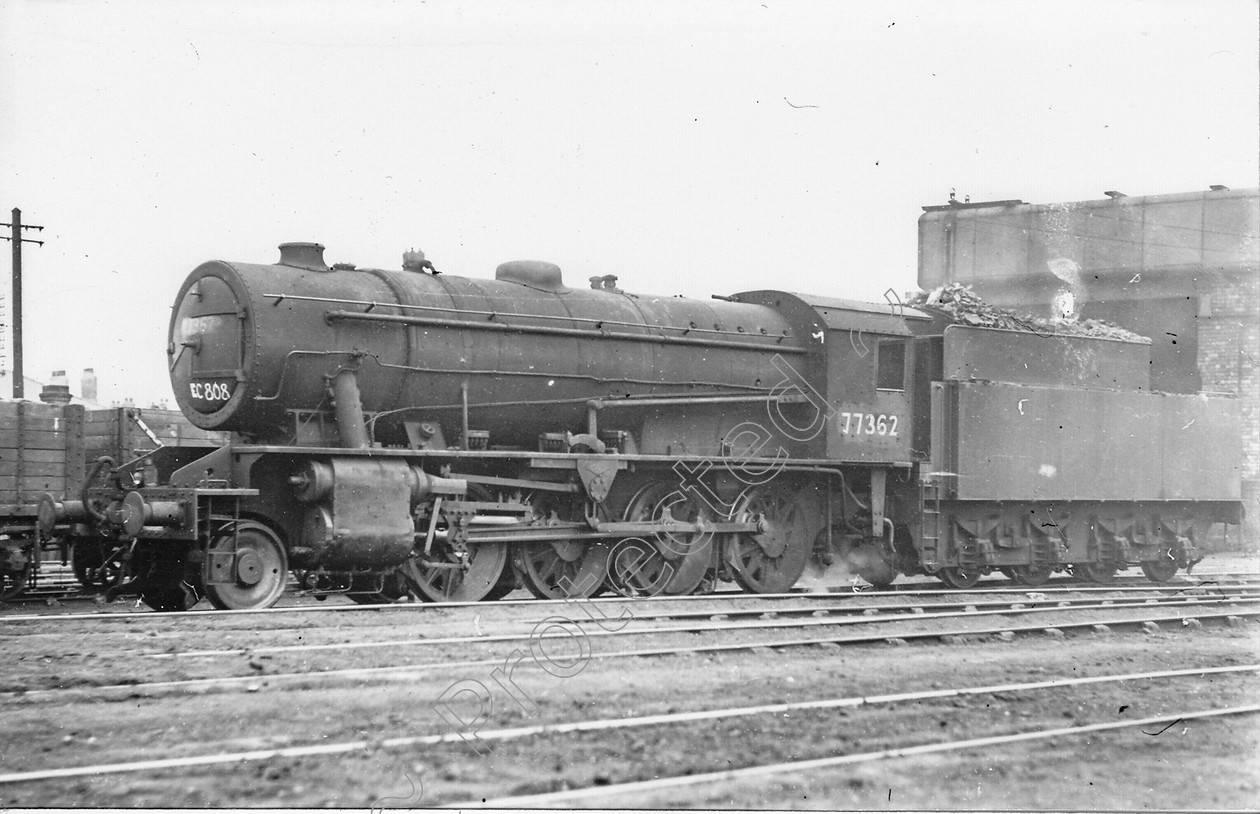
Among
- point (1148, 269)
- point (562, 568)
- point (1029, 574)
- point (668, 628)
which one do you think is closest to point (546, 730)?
point (668, 628)

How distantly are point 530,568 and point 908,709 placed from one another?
5706 mm

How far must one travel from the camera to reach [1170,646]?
10.3 metres

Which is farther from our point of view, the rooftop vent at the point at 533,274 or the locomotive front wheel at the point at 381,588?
the rooftop vent at the point at 533,274

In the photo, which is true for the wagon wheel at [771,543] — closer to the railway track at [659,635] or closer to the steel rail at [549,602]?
the steel rail at [549,602]

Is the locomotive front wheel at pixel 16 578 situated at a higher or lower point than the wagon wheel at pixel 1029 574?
higher

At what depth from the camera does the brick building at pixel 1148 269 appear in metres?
25.5

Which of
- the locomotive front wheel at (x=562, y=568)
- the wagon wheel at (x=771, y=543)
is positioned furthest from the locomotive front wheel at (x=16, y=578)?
the wagon wheel at (x=771, y=543)

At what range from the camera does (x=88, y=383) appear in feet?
99.1

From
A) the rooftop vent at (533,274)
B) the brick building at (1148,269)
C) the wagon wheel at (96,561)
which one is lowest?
the wagon wheel at (96,561)

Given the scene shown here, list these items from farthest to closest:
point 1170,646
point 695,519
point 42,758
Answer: point 695,519, point 1170,646, point 42,758

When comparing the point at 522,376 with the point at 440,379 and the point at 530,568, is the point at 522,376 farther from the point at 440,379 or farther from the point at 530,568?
the point at 530,568

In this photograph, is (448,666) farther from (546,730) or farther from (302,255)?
(302,255)

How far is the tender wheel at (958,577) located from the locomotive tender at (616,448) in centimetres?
4

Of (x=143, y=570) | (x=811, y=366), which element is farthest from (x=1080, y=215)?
(x=143, y=570)
